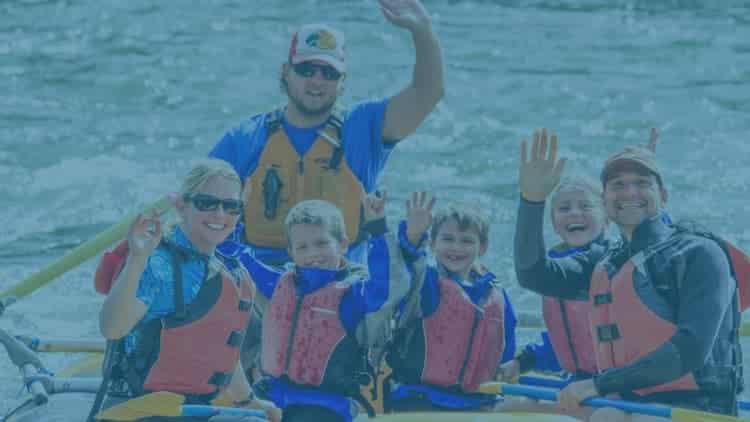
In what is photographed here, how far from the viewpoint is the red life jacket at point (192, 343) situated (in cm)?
371

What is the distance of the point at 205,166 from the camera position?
379cm

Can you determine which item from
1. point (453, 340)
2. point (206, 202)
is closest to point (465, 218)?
point (453, 340)

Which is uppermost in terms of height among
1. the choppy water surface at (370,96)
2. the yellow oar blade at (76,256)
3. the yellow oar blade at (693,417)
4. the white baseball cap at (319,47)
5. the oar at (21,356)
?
the choppy water surface at (370,96)

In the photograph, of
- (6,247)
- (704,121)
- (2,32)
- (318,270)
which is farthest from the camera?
(2,32)

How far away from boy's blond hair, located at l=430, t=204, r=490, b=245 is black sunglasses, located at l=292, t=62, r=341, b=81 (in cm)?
69

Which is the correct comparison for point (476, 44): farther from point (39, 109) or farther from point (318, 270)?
point (318, 270)

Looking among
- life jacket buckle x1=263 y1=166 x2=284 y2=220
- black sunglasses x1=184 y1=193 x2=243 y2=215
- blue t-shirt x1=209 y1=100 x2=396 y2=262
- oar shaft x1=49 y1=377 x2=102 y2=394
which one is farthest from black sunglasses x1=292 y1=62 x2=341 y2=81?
oar shaft x1=49 y1=377 x2=102 y2=394

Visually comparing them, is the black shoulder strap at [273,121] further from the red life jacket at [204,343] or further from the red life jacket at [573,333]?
the red life jacket at [573,333]

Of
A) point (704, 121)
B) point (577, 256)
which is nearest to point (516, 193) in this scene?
point (704, 121)

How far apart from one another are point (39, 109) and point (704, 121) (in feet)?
23.4

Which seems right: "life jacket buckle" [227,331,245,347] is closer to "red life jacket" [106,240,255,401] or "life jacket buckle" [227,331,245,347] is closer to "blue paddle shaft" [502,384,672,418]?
"red life jacket" [106,240,255,401]

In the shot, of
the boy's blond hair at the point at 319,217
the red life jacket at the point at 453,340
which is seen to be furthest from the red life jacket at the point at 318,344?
the red life jacket at the point at 453,340

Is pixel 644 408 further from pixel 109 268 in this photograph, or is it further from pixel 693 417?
pixel 109 268

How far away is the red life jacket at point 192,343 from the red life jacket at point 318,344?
20cm
